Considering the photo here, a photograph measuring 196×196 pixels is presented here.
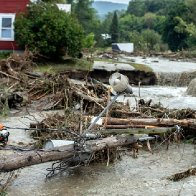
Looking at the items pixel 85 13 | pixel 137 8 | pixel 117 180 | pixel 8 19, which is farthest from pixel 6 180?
pixel 137 8

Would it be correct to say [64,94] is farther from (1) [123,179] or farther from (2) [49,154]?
(2) [49,154]

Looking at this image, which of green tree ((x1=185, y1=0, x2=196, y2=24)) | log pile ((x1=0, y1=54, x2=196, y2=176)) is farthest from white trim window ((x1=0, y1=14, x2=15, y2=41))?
green tree ((x1=185, y1=0, x2=196, y2=24))

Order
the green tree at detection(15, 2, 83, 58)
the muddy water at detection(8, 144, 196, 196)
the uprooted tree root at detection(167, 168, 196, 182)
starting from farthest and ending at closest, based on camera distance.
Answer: the green tree at detection(15, 2, 83, 58)
the uprooted tree root at detection(167, 168, 196, 182)
the muddy water at detection(8, 144, 196, 196)

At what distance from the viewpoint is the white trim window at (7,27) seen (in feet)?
86.4

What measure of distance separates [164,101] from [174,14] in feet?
Result: 134

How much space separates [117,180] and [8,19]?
18.9 meters

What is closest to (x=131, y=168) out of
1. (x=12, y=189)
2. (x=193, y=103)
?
(x=12, y=189)

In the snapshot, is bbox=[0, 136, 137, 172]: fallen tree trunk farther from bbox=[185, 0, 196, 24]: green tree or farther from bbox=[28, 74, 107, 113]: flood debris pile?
bbox=[185, 0, 196, 24]: green tree

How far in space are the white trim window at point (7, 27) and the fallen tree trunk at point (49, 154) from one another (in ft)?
58.2

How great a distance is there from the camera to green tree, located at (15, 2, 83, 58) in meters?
24.4

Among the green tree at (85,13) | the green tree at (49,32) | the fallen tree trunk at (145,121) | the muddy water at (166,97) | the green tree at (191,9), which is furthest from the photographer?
the green tree at (85,13)

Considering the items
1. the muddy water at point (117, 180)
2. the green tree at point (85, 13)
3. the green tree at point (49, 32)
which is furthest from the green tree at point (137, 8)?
the muddy water at point (117, 180)

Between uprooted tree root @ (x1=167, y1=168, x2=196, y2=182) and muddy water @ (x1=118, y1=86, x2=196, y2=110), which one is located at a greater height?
uprooted tree root @ (x1=167, y1=168, x2=196, y2=182)

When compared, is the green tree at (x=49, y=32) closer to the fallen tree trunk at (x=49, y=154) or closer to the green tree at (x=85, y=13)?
the fallen tree trunk at (x=49, y=154)
